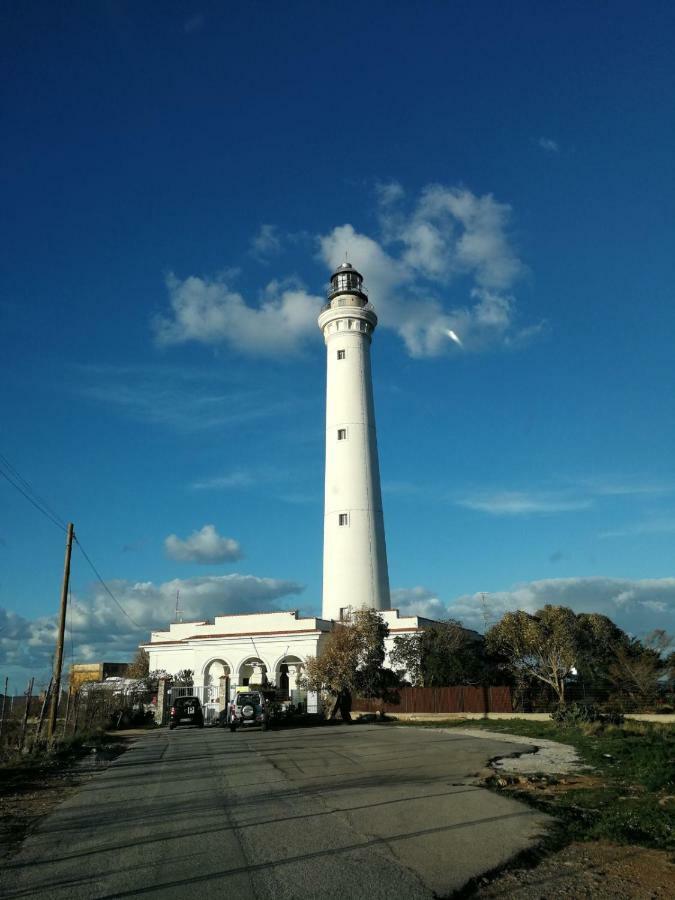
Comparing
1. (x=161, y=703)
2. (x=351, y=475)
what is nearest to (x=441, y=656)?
(x=351, y=475)

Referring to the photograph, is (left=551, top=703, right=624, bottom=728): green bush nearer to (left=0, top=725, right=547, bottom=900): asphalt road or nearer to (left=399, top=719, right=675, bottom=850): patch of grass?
(left=399, top=719, right=675, bottom=850): patch of grass

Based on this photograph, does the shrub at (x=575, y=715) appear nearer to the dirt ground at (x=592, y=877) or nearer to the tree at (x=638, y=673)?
the tree at (x=638, y=673)

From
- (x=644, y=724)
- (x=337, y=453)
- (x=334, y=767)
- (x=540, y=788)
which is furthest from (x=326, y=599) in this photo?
(x=540, y=788)

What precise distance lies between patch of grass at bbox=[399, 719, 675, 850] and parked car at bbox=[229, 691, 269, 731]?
1564 centimetres

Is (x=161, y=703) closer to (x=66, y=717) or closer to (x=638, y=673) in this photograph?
(x=66, y=717)

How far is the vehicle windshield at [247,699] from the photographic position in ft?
111

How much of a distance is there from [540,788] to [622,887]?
5.95 meters

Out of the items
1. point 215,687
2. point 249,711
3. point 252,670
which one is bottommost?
point 249,711

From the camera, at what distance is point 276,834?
8961 mm

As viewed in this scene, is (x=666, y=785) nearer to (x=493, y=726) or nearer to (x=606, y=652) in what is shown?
(x=493, y=726)

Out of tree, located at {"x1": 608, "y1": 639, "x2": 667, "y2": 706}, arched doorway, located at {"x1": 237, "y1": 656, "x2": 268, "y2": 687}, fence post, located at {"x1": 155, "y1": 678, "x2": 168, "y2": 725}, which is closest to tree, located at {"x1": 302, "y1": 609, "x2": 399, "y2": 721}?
arched doorway, located at {"x1": 237, "y1": 656, "x2": 268, "y2": 687}

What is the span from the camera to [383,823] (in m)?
9.52

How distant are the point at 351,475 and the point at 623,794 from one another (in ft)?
118

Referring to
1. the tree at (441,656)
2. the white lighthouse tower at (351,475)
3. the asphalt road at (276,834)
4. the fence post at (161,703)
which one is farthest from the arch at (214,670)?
the asphalt road at (276,834)
